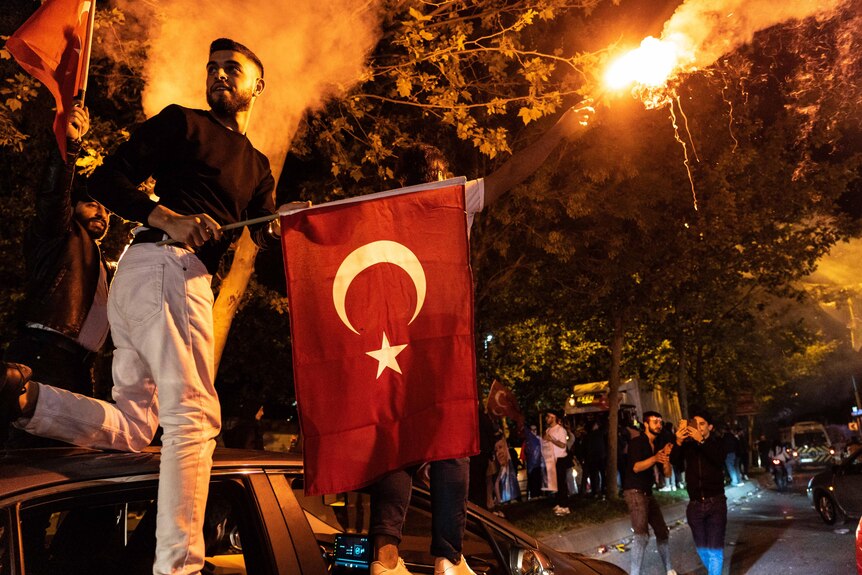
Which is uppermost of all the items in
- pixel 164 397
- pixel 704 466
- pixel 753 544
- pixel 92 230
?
pixel 92 230

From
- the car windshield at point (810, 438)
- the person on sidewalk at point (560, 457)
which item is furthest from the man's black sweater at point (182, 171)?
the car windshield at point (810, 438)

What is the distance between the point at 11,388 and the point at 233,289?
574 centimetres

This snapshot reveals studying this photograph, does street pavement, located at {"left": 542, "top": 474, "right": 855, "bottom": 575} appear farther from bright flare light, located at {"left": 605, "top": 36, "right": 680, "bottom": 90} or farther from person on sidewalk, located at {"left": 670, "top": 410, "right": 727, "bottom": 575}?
bright flare light, located at {"left": 605, "top": 36, "right": 680, "bottom": 90}

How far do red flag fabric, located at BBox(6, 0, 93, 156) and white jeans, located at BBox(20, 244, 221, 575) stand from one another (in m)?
1.59

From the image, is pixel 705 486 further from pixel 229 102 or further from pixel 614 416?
pixel 614 416

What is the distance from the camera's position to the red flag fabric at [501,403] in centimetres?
1471

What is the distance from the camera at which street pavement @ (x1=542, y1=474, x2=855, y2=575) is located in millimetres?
9234

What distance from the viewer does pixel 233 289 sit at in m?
8.02

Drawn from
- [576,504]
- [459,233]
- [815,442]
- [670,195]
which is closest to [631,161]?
[670,195]

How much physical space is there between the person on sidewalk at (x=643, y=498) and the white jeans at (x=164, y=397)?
6.93 meters

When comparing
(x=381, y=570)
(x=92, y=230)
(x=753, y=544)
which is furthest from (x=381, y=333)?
(x=753, y=544)

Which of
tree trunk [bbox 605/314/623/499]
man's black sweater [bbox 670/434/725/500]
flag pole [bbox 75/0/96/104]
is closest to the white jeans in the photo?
flag pole [bbox 75/0/96/104]

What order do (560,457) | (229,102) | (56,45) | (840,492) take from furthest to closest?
(560,457), (840,492), (56,45), (229,102)

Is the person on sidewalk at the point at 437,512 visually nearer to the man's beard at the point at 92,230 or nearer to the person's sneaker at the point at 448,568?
the person's sneaker at the point at 448,568
